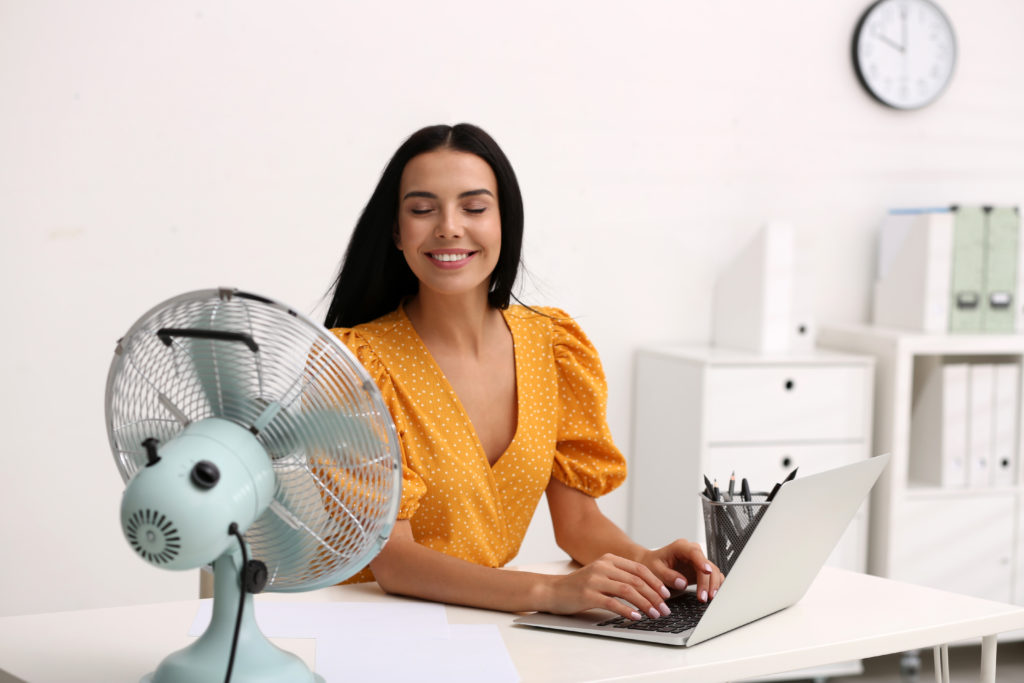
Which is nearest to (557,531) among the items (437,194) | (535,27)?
(437,194)

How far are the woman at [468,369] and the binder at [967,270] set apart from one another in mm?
1759

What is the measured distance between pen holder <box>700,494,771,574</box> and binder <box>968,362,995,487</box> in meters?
1.92

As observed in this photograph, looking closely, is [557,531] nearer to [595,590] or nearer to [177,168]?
[595,590]

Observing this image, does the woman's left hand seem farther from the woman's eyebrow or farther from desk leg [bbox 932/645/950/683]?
the woman's eyebrow

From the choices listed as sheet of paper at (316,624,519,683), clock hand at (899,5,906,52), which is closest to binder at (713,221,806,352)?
clock hand at (899,5,906,52)

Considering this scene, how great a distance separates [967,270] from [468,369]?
1.99 m

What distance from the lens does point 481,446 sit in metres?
1.64

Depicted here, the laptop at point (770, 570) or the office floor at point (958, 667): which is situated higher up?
the laptop at point (770, 570)

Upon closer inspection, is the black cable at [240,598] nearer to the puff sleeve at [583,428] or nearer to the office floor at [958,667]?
the puff sleeve at [583,428]

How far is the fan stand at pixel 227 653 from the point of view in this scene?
1011 millimetres

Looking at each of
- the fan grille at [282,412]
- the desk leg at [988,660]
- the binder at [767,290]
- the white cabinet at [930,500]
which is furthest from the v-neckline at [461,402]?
the white cabinet at [930,500]

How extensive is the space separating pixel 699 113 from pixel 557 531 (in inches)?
69.6

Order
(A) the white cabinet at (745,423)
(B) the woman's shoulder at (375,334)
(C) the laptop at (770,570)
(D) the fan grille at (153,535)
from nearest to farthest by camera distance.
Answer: (D) the fan grille at (153,535) < (C) the laptop at (770,570) < (B) the woman's shoulder at (375,334) < (A) the white cabinet at (745,423)

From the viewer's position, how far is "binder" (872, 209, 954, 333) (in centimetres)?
313
